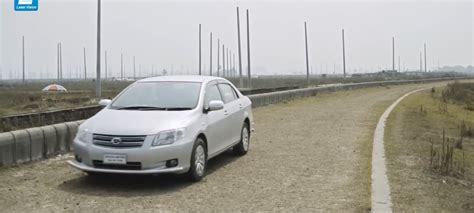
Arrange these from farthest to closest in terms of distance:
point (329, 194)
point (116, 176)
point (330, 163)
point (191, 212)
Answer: point (330, 163) → point (116, 176) → point (329, 194) → point (191, 212)

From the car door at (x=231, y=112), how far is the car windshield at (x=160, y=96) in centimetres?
85

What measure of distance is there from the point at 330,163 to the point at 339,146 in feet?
6.92

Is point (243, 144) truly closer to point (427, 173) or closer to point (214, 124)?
point (214, 124)

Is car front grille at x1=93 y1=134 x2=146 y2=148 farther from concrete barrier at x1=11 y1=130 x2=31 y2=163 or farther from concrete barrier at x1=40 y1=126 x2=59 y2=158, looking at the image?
concrete barrier at x1=40 y1=126 x2=59 y2=158

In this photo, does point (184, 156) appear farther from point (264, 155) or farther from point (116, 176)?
point (264, 155)

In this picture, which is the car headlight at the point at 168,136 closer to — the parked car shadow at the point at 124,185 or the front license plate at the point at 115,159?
the front license plate at the point at 115,159

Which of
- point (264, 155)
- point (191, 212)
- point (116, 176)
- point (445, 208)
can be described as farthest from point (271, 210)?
point (264, 155)

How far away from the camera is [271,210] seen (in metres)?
6.05

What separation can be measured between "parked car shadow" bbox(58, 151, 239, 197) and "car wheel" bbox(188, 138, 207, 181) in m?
0.12

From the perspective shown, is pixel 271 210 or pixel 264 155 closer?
pixel 271 210

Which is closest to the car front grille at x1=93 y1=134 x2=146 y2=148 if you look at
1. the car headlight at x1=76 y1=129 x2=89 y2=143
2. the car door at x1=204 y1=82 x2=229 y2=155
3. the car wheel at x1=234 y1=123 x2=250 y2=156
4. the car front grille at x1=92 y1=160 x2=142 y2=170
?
the car front grille at x1=92 y1=160 x2=142 y2=170

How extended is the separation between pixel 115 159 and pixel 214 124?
1917 mm

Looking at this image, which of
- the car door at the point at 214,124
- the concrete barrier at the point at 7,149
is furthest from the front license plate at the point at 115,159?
the concrete barrier at the point at 7,149

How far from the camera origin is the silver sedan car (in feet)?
22.6
